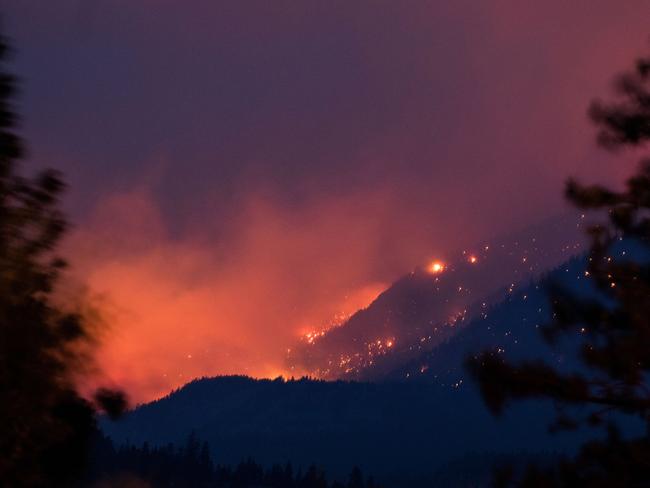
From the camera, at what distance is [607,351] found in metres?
14.6

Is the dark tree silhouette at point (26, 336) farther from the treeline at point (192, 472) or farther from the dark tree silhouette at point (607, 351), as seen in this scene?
the treeline at point (192, 472)

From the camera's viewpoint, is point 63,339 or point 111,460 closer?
point 63,339

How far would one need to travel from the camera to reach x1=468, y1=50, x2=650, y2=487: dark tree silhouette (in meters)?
13.3

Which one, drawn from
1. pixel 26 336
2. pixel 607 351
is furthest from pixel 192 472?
pixel 26 336

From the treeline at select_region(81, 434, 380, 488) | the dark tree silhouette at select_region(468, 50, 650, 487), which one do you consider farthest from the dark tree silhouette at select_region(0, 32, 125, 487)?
the treeline at select_region(81, 434, 380, 488)

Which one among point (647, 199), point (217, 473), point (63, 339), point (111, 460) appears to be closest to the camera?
point (63, 339)

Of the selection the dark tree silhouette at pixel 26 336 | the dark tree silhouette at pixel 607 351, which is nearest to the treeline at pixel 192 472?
the dark tree silhouette at pixel 607 351

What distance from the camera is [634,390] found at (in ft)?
43.4

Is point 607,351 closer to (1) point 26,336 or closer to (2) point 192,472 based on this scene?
(1) point 26,336

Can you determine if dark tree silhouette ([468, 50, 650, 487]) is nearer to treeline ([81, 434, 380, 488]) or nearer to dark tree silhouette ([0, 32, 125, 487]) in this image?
dark tree silhouette ([0, 32, 125, 487])

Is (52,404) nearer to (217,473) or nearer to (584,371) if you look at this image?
(584,371)

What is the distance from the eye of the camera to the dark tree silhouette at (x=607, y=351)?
13305 mm

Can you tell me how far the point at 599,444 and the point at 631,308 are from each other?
105 inches

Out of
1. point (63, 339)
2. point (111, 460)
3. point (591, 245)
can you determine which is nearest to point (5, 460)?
point (63, 339)
